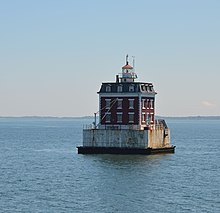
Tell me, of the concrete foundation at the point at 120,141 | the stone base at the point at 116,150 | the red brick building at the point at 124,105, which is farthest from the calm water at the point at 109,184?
the red brick building at the point at 124,105

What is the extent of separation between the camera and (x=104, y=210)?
54.3 m

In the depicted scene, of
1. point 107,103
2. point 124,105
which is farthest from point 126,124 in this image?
point 107,103

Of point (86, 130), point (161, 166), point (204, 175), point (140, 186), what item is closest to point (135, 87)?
point (86, 130)

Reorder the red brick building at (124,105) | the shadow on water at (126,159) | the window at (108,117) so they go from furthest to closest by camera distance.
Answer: the window at (108,117) → the red brick building at (124,105) → the shadow on water at (126,159)

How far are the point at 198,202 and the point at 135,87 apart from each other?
143 ft

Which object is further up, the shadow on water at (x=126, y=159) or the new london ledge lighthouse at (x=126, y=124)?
the new london ledge lighthouse at (x=126, y=124)

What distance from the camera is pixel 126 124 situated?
100 metres

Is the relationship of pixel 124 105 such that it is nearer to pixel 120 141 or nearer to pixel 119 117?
pixel 119 117

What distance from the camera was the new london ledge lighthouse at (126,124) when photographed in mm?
96750

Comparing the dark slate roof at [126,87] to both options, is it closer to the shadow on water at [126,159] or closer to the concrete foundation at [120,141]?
the concrete foundation at [120,141]

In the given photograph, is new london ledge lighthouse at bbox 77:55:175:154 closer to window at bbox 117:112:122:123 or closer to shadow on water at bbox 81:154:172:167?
window at bbox 117:112:122:123

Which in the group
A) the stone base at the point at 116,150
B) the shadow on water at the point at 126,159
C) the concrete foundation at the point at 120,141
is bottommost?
the shadow on water at the point at 126,159

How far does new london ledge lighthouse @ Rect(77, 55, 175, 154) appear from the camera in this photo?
96.8 metres

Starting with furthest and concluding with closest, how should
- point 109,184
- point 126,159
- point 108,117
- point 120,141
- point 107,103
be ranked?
point 107,103 → point 108,117 → point 120,141 → point 126,159 → point 109,184
